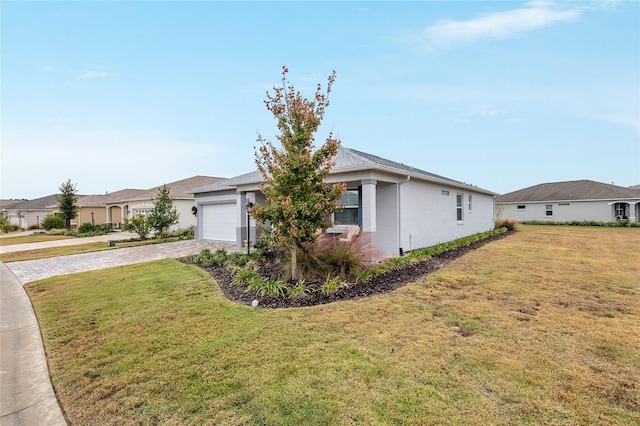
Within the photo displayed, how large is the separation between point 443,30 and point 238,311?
11.6 m

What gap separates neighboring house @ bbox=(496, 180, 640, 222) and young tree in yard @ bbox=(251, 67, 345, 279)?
2945 centimetres

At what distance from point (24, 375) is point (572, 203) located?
3569cm

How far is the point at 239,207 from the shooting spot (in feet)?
48.0

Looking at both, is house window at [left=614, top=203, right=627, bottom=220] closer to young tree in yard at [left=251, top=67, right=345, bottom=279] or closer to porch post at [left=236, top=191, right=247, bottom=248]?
porch post at [left=236, top=191, right=247, bottom=248]

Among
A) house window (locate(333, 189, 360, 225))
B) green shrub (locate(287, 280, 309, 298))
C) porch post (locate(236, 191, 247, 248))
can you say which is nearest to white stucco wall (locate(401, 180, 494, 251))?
house window (locate(333, 189, 360, 225))

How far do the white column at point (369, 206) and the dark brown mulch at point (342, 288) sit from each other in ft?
5.68

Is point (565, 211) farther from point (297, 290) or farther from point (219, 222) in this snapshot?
point (297, 290)

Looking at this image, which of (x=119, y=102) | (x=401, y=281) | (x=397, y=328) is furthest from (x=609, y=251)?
(x=119, y=102)

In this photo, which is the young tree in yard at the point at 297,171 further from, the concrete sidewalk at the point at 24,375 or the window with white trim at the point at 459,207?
the window with white trim at the point at 459,207

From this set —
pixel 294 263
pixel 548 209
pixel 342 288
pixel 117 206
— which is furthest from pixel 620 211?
pixel 117 206

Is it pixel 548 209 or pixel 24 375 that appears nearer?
pixel 24 375

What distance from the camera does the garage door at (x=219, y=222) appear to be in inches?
662

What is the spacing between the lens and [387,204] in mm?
11086

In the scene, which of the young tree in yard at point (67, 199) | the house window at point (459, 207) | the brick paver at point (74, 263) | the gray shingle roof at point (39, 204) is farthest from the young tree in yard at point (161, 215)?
the gray shingle roof at point (39, 204)
